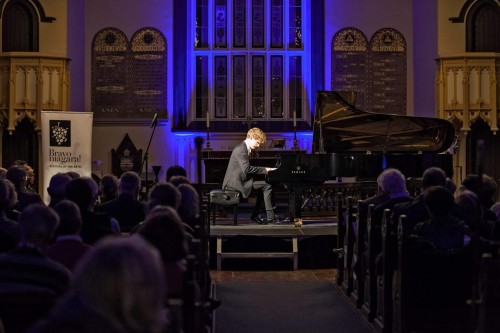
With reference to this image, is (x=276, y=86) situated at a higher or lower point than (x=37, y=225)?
higher

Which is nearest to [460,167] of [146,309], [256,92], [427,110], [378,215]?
[427,110]

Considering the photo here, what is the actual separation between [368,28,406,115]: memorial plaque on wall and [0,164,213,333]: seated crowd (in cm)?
846

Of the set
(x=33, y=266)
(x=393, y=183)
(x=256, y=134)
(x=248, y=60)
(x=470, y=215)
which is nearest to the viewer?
(x=33, y=266)

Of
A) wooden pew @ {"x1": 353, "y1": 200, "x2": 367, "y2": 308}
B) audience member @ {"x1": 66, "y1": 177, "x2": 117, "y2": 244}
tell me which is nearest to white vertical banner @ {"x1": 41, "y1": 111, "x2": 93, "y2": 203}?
wooden pew @ {"x1": 353, "y1": 200, "x2": 367, "y2": 308}

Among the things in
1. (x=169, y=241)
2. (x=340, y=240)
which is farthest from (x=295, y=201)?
(x=169, y=241)

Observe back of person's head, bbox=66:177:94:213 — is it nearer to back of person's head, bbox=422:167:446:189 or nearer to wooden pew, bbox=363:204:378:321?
wooden pew, bbox=363:204:378:321

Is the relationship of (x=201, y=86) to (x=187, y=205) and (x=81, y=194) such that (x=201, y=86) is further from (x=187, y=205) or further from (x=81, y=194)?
(x=81, y=194)

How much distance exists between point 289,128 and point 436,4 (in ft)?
11.2

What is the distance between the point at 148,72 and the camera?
46.8ft

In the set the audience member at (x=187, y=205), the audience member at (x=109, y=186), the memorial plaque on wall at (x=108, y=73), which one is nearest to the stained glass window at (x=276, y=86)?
the memorial plaque on wall at (x=108, y=73)

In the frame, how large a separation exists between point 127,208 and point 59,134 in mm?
5374

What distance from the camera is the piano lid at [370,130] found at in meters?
10.3

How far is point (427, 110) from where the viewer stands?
1409 cm

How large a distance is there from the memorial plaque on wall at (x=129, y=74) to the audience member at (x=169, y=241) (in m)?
10.7
